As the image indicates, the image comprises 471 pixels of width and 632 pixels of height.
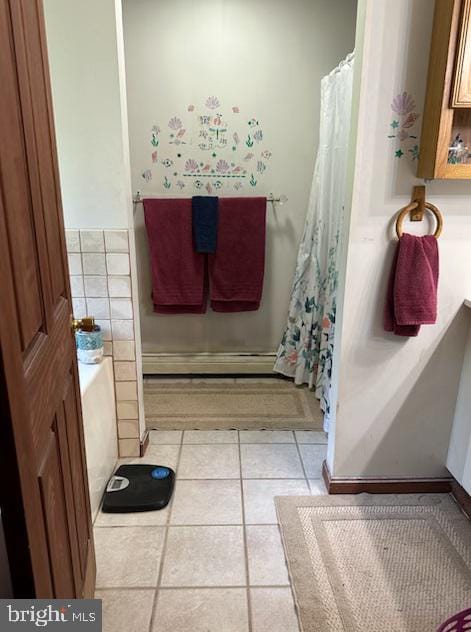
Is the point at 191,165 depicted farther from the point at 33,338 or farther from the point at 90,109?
the point at 33,338

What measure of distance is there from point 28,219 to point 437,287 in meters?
1.42

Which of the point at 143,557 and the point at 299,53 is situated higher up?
the point at 299,53

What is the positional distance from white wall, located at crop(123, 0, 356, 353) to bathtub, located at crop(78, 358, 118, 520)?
47.6 inches

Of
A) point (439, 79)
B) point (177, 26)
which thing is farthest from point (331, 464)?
point (177, 26)

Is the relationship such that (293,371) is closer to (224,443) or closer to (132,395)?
(224,443)

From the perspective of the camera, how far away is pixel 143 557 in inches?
66.2

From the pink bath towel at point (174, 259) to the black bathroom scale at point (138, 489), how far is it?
1157mm

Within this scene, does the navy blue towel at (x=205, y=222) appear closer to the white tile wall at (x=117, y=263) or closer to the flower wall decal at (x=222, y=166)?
the flower wall decal at (x=222, y=166)

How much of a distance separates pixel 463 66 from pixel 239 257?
5.50ft

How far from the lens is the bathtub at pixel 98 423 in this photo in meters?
1.80

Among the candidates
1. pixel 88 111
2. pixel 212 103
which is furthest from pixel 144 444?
pixel 212 103

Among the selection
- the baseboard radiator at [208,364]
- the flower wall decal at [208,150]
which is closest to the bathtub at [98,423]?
the baseboard radiator at [208,364]

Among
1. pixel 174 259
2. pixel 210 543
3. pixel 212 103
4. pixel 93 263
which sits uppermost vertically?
pixel 212 103

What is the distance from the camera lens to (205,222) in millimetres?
2799
